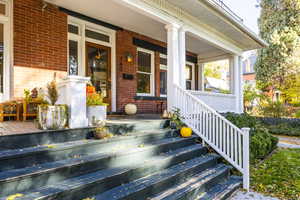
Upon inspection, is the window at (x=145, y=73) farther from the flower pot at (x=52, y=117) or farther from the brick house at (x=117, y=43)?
the flower pot at (x=52, y=117)

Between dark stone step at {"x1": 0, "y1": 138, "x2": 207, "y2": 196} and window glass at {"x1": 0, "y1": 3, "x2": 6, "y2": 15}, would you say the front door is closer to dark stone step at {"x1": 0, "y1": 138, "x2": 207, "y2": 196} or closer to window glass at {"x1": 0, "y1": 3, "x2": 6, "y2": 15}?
window glass at {"x1": 0, "y1": 3, "x2": 6, "y2": 15}

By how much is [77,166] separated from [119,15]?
164 inches

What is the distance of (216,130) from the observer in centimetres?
381

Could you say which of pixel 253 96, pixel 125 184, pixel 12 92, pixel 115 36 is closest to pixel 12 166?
pixel 125 184

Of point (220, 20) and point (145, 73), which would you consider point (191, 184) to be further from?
point (145, 73)

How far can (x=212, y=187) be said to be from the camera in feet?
9.98

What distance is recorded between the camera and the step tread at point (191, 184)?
242cm

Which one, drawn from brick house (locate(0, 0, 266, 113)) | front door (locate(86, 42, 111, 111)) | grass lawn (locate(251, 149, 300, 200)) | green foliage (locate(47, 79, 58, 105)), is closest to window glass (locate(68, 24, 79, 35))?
brick house (locate(0, 0, 266, 113))

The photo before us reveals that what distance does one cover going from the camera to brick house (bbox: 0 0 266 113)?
4172mm

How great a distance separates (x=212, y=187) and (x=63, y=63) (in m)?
4.18

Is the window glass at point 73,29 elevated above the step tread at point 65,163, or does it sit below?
→ above

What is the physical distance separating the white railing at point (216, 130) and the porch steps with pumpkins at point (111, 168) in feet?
0.82

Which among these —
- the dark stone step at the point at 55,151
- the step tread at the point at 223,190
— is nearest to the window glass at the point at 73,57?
the dark stone step at the point at 55,151

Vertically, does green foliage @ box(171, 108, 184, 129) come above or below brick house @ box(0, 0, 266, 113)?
below
